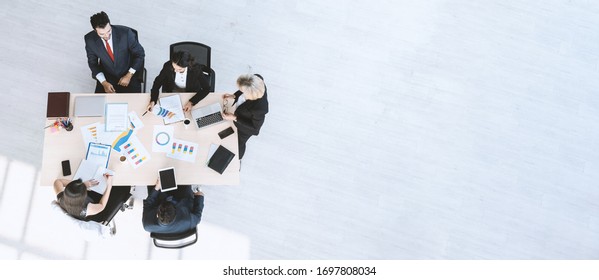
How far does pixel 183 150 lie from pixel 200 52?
957mm

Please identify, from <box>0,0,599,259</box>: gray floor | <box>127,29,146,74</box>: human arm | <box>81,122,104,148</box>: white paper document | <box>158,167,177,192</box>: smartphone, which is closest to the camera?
<box>158,167,177,192</box>: smartphone

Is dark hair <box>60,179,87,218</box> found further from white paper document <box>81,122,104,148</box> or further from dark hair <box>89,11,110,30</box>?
dark hair <box>89,11,110,30</box>

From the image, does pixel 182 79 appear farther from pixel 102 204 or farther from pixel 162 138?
pixel 102 204

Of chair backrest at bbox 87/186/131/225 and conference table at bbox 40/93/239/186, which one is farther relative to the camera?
chair backrest at bbox 87/186/131/225

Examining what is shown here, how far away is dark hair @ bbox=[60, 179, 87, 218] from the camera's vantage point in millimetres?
3309

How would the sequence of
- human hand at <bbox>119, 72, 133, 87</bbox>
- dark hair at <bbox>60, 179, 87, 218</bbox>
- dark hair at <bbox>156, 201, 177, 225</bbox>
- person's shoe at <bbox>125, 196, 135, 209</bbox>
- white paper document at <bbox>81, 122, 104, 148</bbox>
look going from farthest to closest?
person's shoe at <bbox>125, 196, 135, 209</bbox> → human hand at <bbox>119, 72, 133, 87</bbox> → white paper document at <bbox>81, 122, 104, 148</bbox> → dark hair at <bbox>156, 201, 177, 225</bbox> → dark hair at <bbox>60, 179, 87, 218</bbox>

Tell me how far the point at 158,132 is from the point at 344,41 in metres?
Answer: 2.43

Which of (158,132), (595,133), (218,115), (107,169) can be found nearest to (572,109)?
(595,133)

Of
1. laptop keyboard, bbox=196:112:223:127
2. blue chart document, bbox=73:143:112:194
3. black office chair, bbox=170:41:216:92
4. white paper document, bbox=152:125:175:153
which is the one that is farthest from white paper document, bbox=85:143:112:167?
black office chair, bbox=170:41:216:92

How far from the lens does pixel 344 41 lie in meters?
5.05

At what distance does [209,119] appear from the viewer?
3770 millimetres

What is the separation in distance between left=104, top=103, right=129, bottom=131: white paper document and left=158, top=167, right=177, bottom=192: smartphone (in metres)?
0.54

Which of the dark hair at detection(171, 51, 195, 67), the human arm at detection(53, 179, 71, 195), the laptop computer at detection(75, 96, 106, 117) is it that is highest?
the dark hair at detection(171, 51, 195, 67)

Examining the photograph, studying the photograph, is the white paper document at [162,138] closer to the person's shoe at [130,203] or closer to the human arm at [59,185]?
the human arm at [59,185]
